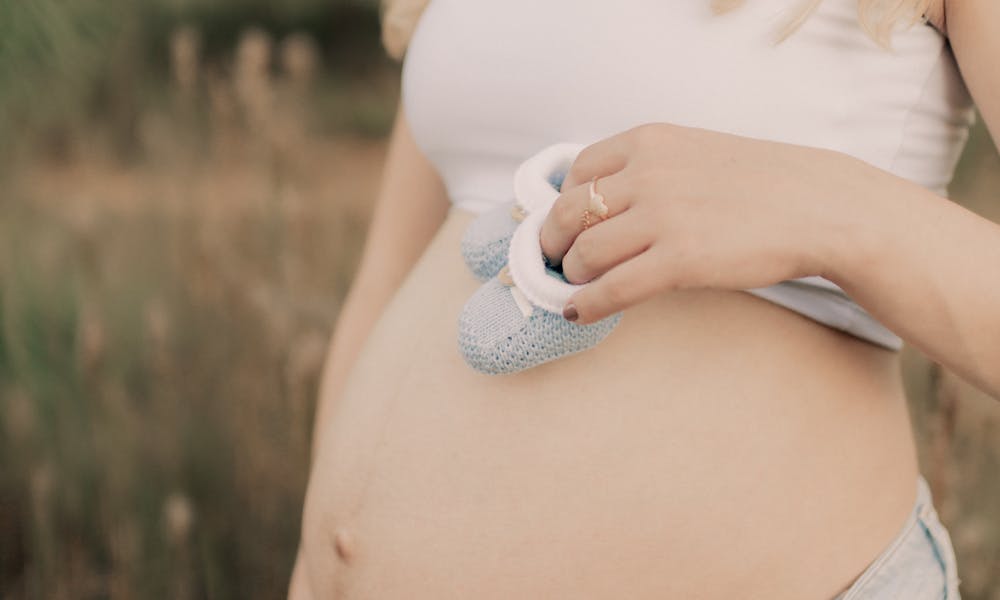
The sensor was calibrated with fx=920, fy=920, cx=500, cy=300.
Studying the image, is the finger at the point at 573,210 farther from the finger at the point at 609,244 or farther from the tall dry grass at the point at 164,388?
the tall dry grass at the point at 164,388

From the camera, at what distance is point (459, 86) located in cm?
97

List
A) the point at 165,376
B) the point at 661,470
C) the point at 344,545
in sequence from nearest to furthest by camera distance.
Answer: the point at 661,470
the point at 344,545
the point at 165,376

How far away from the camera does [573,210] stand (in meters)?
0.75

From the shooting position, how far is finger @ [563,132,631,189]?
760 millimetres

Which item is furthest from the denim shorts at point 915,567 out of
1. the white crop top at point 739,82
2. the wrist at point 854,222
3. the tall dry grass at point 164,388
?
the tall dry grass at point 164,388

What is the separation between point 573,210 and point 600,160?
0.17ft

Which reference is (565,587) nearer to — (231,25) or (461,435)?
(461,435)

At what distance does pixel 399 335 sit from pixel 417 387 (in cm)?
8

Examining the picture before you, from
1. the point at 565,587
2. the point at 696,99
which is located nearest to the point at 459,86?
the point at 696,99

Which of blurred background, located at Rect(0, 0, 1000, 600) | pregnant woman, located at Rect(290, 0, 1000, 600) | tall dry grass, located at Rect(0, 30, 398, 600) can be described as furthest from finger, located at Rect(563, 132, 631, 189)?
tall dry grass, located at Rect(0, 30, 398, 600)

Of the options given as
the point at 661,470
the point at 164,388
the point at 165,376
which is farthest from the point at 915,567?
the point at 164,388

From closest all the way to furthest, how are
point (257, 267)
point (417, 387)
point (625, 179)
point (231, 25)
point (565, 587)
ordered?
point (625, 179) → point (565, 587) → point (417, 387) → point (257, 267) → point (231, 25)

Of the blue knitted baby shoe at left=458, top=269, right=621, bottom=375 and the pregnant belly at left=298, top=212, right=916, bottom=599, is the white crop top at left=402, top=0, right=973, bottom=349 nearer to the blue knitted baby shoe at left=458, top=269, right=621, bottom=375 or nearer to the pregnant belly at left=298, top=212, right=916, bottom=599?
the pregnant belly at left=298, top=212, right=916, bottom=599

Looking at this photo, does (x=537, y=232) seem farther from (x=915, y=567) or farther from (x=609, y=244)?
(x=915, y=567)
